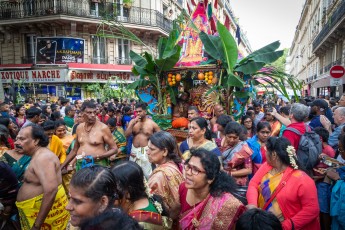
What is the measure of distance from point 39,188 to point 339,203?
310cm

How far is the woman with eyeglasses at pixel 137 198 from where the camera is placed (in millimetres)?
2215

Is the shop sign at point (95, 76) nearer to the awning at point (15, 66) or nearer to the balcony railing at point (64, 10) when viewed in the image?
the awning at point (15, 66)

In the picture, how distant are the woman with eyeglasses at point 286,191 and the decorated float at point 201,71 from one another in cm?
357

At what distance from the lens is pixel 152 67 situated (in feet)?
25.4

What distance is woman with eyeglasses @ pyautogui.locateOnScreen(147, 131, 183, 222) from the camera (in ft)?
9.07

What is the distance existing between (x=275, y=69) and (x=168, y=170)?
533cm

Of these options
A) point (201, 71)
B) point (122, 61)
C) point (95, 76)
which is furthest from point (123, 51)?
point (201, 71)

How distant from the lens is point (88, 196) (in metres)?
2.05

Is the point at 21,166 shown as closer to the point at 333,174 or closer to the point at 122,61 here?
the point at 333,174

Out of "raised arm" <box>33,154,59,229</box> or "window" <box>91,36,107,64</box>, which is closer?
"raised arm" <box>33,154,59,229</box>

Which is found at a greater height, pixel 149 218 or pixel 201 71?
pixel 201 71

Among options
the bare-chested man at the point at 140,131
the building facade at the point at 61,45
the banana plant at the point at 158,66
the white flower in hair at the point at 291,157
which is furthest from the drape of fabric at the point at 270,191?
the building facade at the point at 61,45

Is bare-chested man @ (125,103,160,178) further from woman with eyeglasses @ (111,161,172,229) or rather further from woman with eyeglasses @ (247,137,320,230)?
woman with eyeglasses @ (111,161,172,229)

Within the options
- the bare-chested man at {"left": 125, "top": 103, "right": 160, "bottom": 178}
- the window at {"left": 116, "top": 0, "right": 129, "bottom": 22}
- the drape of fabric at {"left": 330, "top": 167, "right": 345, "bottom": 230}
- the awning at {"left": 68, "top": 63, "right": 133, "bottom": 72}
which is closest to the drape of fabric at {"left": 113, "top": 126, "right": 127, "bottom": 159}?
the bare-chested man at {"left": 125, "top": 103, "right": 160, "bottom": 178}
